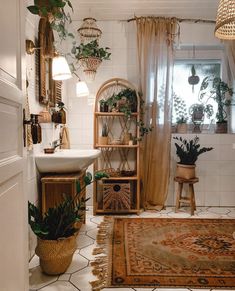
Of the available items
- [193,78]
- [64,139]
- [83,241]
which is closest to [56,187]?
[83,241]

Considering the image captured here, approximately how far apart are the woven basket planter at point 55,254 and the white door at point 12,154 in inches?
21.4

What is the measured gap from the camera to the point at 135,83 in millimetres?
3602

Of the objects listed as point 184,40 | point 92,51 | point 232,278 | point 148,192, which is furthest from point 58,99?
point 232,278

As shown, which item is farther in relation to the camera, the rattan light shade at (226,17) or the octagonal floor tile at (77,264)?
the octagonal floor tile at (77,264)

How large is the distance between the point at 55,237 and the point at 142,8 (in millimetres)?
2688

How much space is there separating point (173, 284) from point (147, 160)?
1815 millimetres

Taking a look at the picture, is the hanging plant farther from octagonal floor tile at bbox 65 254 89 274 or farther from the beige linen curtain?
octagonal floor tile at bbox 65 254 89 274

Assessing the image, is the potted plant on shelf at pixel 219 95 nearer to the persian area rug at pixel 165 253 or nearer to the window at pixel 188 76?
the window at pixel 188 76

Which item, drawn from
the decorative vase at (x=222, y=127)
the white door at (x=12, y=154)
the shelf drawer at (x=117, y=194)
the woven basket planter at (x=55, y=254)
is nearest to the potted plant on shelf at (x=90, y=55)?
the shelf drawer at (x=117, y=194)

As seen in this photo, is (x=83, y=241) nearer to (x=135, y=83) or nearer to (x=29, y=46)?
(x=29, y=46)

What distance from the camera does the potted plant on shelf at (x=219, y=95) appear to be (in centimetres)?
360

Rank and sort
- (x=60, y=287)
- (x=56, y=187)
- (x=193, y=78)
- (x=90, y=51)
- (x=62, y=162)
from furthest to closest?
(x=193, y=78), (x=90, y=51), (x=56, y=187), (x=62, y=162), (x=60, y=287)

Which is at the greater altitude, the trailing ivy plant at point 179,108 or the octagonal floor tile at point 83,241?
the trailing ivy plant at point 179,108

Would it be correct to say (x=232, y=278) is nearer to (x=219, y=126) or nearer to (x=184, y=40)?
(x=219, y=126)
